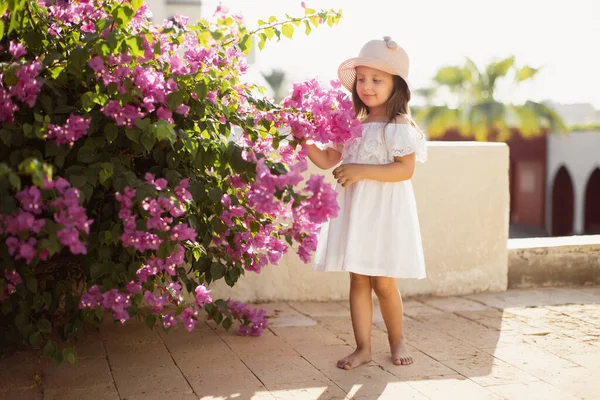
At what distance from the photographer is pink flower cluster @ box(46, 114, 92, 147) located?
2.79 m

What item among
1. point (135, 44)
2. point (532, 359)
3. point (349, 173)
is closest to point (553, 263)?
point (532, 359)

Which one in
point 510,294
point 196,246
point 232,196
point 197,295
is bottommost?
point 510,294

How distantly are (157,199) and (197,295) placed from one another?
0.83 metres

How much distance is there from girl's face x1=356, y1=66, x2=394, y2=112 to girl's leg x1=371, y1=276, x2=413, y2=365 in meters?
0.88

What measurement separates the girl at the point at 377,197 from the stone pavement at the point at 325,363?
266mm

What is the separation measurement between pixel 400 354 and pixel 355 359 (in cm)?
25

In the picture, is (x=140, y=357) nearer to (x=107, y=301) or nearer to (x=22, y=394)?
(x=22, y=394)

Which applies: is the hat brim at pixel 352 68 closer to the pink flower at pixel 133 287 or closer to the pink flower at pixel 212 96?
the pink flower at pixel 212 96

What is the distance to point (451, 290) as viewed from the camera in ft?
17.8

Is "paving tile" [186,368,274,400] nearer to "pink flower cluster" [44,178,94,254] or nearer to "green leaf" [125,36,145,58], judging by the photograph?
"pink flower cluster" [44,178,94,254]

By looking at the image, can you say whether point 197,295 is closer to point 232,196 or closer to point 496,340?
point 232,196

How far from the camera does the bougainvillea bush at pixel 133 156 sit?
2742mm

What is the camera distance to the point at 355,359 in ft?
12.0

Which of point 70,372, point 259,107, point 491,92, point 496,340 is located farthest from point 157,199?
point 491,92
